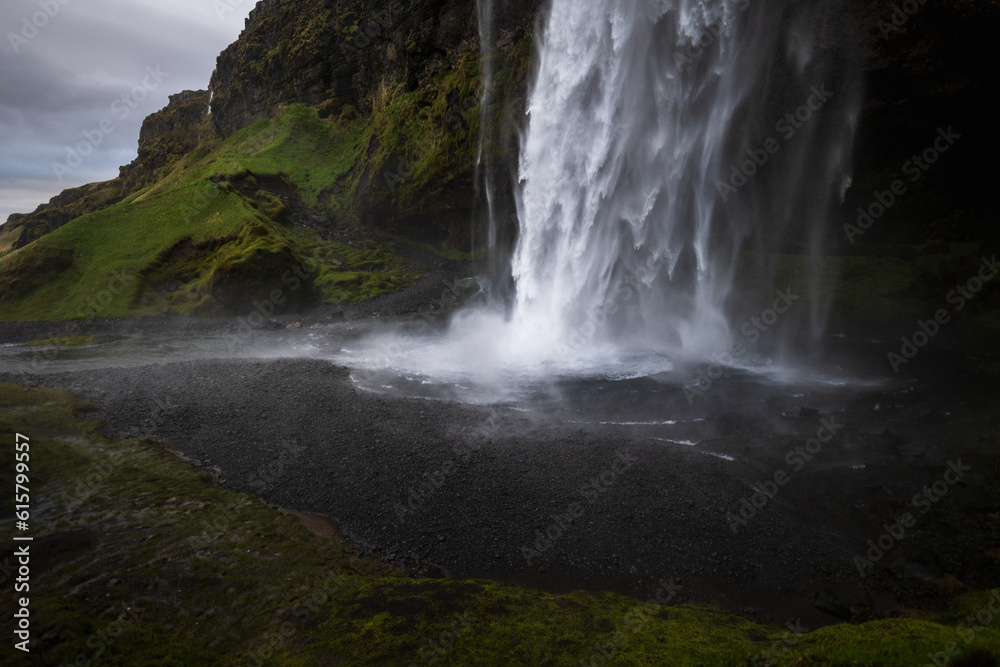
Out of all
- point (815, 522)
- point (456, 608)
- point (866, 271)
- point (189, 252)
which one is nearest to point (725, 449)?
point (815, 522)

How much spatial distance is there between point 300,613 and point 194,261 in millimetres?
35769

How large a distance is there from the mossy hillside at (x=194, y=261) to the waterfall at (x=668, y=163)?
48.6 feet

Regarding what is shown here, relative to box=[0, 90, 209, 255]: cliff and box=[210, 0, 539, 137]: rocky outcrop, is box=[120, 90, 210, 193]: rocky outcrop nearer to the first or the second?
box=[0, 90, 209, 255]: cliff

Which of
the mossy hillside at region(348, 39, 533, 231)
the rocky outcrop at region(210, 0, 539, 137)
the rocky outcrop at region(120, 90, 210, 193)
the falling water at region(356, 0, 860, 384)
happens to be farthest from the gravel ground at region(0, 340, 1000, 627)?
the rocky outcrop at region(120, 90, 210, 193)

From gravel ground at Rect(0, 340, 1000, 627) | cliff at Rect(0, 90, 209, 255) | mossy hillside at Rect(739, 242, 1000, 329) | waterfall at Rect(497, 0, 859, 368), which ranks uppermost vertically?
cliff at Rect(0, 90, 209, 255)

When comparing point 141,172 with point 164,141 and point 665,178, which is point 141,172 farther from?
point 665,178

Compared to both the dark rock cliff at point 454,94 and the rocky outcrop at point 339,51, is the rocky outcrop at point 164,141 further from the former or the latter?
the rocky outcrop at point 339,51

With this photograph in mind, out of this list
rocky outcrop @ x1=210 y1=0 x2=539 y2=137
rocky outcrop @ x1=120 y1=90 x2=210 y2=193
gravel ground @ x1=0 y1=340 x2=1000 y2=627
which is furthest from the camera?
rocky outcrop @ x1=120 y1=90 x2=210 y2=193

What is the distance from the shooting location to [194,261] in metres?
36.1

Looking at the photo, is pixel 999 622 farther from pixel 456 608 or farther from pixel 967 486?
pixel 456 608

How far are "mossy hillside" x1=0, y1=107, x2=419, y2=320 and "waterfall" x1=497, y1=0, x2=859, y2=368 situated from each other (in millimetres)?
14809

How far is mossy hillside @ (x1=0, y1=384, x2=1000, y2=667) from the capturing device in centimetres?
630

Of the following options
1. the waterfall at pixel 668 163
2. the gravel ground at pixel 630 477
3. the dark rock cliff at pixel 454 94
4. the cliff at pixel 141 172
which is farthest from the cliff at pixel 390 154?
the cliff at pixel 141 172

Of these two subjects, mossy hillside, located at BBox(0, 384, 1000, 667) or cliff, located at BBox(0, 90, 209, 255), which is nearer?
mossy hillside, located at BBox(0, 384, 1000, 667)
